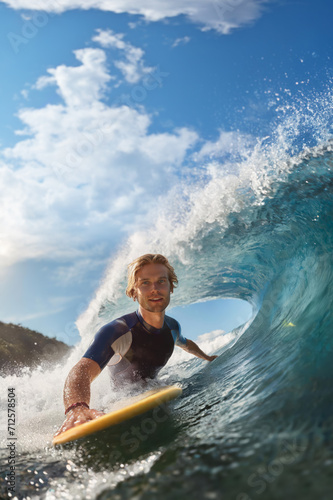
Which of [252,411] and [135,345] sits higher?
[135,345]

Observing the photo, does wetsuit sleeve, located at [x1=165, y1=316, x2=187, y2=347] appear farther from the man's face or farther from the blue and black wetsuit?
the man's face

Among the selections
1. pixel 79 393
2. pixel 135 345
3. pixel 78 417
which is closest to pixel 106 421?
pixel 78 417

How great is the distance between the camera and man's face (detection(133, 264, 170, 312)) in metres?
3.49

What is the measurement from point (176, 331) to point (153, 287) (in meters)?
0.84

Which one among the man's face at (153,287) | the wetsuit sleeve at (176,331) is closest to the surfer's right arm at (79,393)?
the man's face at (153,287)

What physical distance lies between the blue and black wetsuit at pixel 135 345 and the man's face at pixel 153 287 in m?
0.25

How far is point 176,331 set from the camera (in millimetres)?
4027

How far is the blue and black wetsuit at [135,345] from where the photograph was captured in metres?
3.33

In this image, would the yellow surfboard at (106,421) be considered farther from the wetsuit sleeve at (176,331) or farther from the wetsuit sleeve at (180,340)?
the wetsuit sleeve at (180,340)

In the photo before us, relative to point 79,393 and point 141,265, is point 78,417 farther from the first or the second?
point 141,265

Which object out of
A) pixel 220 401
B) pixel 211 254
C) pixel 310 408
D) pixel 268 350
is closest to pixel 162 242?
pixel 211 254

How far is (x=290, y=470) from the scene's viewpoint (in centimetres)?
109

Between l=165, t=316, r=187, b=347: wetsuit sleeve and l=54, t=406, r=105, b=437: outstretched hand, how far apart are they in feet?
5.30

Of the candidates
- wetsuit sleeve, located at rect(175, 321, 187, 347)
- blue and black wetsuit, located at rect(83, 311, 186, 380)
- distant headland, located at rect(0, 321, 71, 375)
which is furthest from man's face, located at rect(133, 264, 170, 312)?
distant headland, located at rect(0, 321, 71, 375)
